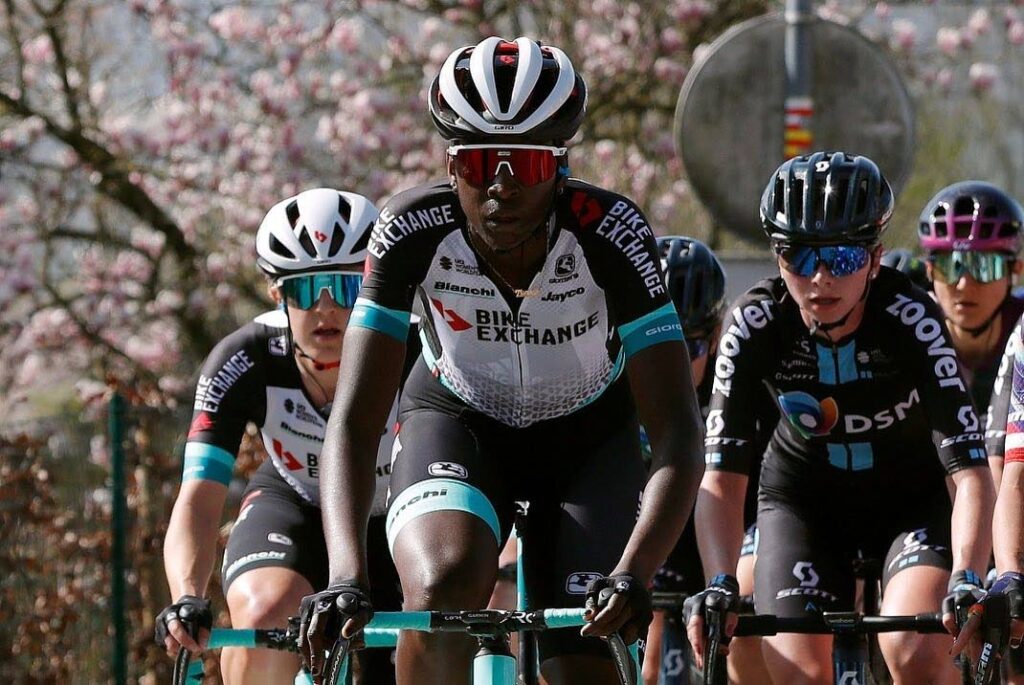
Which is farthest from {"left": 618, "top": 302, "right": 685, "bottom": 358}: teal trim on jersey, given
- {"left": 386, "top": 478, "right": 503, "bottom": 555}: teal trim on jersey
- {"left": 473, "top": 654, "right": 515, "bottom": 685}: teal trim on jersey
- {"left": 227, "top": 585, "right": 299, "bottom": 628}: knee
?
{"left": 227, "top": 585, "right": 299, "bottom": 628}: knee

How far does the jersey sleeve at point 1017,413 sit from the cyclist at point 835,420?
0.56 meters

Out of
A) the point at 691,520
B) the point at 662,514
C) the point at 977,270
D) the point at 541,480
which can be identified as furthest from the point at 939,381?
the point at 977,270

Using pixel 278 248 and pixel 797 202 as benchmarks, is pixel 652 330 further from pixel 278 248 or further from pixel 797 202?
pixel 278 248

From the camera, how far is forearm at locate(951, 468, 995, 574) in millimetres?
5281

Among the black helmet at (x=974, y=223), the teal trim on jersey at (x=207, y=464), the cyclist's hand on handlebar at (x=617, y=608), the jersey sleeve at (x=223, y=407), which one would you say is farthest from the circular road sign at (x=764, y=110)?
the cyclist's hand on handlebar at (x=617, y=608)

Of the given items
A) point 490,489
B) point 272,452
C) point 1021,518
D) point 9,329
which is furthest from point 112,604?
point 1021,518

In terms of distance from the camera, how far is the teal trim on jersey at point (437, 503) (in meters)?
4.60

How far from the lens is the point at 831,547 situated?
245 inches

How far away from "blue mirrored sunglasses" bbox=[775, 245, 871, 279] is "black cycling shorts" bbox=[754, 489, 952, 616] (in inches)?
34.6

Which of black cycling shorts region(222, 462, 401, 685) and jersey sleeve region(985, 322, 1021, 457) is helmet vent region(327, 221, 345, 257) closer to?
black cycling shorts region(222, 462, 401, 685)

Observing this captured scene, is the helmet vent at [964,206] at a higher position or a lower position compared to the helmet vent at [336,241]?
higher

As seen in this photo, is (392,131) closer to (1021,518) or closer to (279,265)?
(279,265)

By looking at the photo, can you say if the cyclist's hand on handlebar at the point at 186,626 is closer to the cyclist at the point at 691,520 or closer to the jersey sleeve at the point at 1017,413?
the cyclist at the point at 691,520

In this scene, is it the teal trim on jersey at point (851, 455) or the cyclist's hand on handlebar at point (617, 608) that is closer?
the cyclist's hand on handlebar at point (617, 608)
